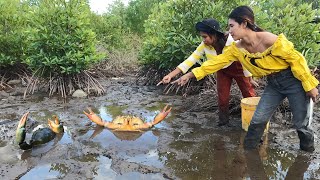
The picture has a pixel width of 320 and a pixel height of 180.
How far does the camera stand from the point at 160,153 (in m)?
4.41

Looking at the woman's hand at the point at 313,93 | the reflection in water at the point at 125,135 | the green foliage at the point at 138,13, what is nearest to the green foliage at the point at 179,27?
the reflection in water at the point at 125,135

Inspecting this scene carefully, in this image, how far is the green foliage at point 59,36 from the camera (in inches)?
319

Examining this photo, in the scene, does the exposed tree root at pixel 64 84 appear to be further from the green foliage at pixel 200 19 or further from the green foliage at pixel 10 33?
the green foliage at pixel 200 19

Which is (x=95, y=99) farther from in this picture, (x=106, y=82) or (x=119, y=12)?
(x=119, y=12)

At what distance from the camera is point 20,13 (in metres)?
9.84

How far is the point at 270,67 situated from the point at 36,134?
3220 millimetres

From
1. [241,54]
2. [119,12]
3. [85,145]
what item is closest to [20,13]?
[85,145]

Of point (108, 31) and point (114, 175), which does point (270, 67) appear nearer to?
point (114, 175)

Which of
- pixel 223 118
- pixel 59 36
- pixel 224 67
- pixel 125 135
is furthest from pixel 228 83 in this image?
pixel 59 36

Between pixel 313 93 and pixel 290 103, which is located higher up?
pixel 313 93

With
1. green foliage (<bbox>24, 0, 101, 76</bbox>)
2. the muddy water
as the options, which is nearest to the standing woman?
the muddy water

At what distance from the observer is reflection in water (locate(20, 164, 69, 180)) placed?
3.68 metres

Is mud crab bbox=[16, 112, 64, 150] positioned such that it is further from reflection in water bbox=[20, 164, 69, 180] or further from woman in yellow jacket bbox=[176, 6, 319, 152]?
woman in yellow jacket bbox=[176, 6, 319, 152]

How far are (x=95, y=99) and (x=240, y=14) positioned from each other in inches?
201
